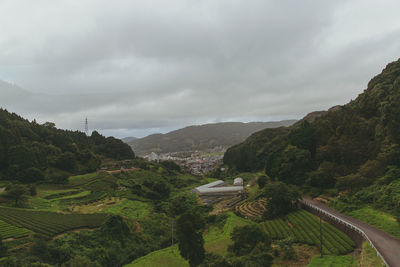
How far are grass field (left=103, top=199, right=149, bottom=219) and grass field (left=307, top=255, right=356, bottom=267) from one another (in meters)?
22.6

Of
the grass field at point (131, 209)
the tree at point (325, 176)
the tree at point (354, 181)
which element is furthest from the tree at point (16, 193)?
the tree at point (354, 181)

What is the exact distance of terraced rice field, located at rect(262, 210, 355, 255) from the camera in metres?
19.2

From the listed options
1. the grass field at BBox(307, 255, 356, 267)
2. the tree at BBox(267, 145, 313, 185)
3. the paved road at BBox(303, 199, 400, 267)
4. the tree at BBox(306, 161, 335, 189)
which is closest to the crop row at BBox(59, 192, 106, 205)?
the tree at BBox(267, 145, 313, 185)

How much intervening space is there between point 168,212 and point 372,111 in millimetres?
36539

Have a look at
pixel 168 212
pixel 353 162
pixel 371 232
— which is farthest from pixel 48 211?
pixel 353 162

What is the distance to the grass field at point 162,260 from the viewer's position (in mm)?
22094

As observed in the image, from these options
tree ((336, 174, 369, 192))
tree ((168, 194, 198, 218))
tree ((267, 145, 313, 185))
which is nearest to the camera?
tree ((336, 174, 369, 192))

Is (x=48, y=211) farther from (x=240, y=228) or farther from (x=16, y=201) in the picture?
(x=240, y=228)

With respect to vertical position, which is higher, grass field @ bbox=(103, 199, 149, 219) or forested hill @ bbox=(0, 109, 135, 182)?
forested hill @ bbox=(0, 109, 135, 182)

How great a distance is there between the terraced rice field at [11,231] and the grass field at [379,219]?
3052cm

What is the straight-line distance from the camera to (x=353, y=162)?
115 feet

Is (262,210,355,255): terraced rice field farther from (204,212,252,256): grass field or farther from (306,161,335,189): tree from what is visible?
(306,161,335,189): tree

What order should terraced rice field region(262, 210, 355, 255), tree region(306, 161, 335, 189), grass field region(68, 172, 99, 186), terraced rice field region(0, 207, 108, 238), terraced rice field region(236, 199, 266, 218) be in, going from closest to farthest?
terraced rice field region(262, 210, 355, 255) < terraced rice field region(0, 207, 108, 238) < tree region(306, 161, 335, 189) < terraced rice field region(236, 199, 266, 218) < grass field region(68, 172, 99, 186)

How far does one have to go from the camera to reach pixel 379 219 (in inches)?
831
